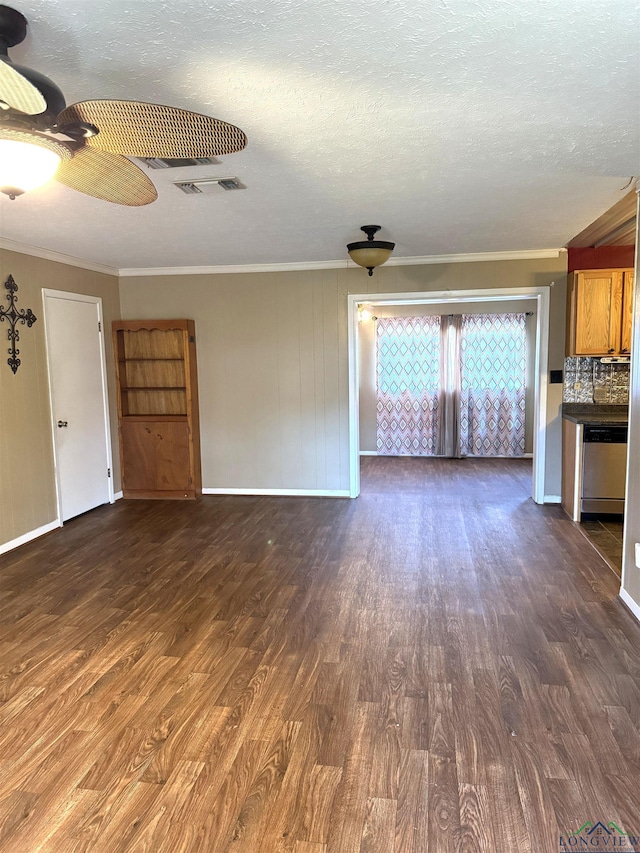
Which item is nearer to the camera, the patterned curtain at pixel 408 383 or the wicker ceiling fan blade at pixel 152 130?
the wicker ceiling fan blade at pixel 152 130

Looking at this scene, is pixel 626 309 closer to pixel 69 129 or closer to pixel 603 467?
pixel 603 467

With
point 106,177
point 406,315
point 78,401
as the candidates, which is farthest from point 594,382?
point 78,401

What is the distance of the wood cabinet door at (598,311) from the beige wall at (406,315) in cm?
265

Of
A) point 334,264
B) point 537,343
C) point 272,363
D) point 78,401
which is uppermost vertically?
point 334,264

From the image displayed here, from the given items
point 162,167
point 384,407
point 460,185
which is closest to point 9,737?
point 162,167

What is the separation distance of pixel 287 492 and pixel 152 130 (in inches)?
181

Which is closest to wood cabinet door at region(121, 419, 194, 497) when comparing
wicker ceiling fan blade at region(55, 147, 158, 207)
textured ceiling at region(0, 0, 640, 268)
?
textured ceiling at region(0, 0, 640, 268)

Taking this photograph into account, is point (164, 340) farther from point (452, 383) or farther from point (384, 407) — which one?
point (452, 383)

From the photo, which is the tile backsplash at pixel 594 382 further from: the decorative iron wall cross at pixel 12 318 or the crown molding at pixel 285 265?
the decorative iron wall cross at pixel 12 318

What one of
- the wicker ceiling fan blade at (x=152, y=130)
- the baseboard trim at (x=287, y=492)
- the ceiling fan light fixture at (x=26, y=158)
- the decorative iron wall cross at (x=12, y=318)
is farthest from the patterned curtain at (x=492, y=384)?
the ceiling fan light fixture at (x=26, y=158)

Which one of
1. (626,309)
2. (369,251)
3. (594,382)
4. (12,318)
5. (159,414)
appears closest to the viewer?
(369,251)

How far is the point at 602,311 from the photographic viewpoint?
16.2 ft

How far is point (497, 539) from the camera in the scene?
14.4ft

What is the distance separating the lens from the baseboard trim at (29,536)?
429 centimetres
